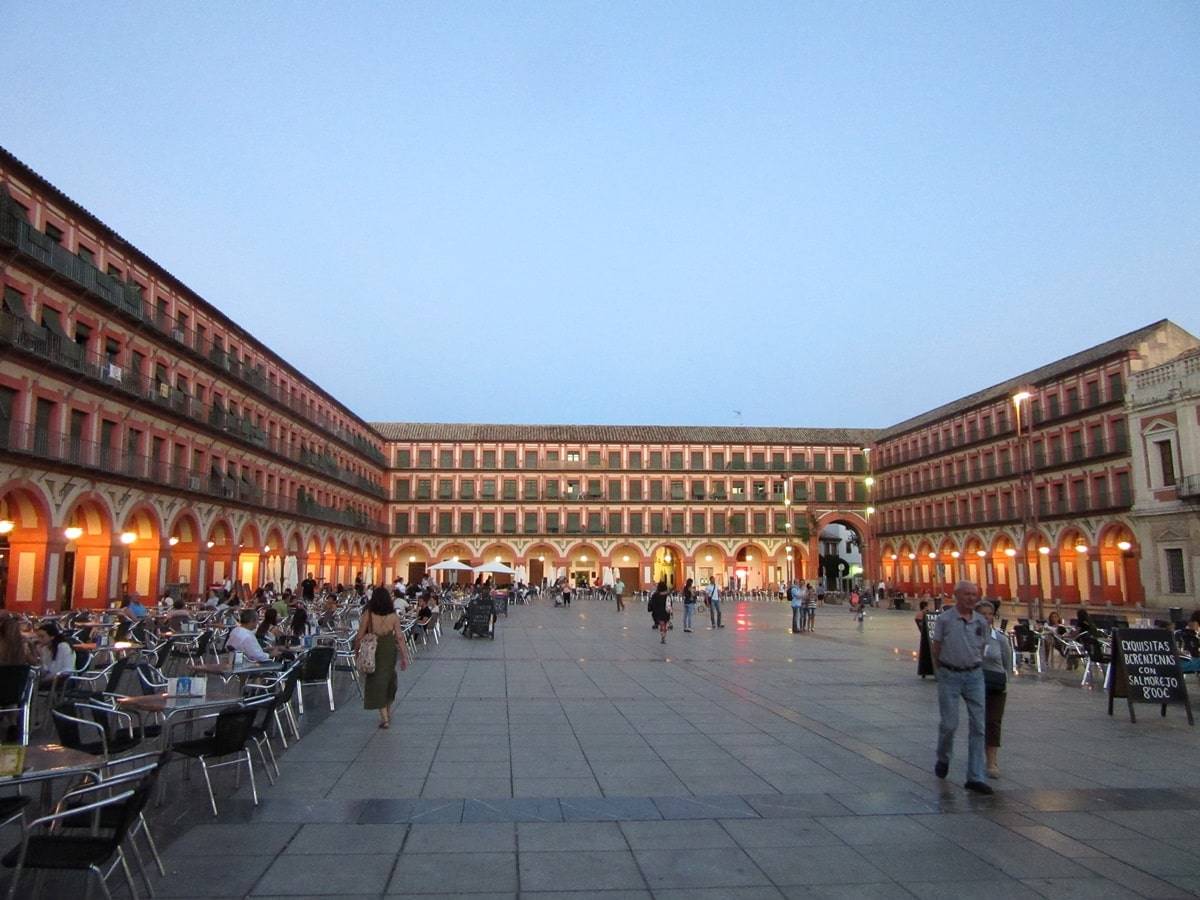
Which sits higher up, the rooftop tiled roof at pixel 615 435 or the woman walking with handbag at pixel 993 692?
the rooftop tiled roof at pixel 615 435

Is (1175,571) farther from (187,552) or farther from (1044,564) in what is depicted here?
(187,552)

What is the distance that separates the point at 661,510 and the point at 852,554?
28959 millimetres

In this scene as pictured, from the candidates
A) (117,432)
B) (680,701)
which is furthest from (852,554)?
(680,701)

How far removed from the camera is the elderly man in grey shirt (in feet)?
22.1

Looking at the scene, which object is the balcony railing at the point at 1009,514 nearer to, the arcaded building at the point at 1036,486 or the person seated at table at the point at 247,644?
the arcaded building at the point at 1036,486

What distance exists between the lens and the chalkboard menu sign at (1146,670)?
Answer: 9.98 metres

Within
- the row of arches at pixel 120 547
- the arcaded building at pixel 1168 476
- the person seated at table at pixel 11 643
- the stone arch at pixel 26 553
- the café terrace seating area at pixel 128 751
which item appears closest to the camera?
the café terrace seating area at pixel 128 751

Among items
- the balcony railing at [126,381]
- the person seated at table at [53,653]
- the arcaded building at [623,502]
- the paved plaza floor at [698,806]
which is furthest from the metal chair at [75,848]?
the arcaded building at [623,502]

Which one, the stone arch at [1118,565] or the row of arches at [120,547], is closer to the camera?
the row of arches at [120,547]

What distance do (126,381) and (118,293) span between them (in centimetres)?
272

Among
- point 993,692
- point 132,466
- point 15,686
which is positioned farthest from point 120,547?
point 993,692

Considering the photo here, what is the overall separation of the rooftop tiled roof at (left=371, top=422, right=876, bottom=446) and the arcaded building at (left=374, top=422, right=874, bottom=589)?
178 mm

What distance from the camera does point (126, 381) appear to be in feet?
88.6

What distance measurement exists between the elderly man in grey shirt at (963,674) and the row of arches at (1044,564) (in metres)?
26.8
